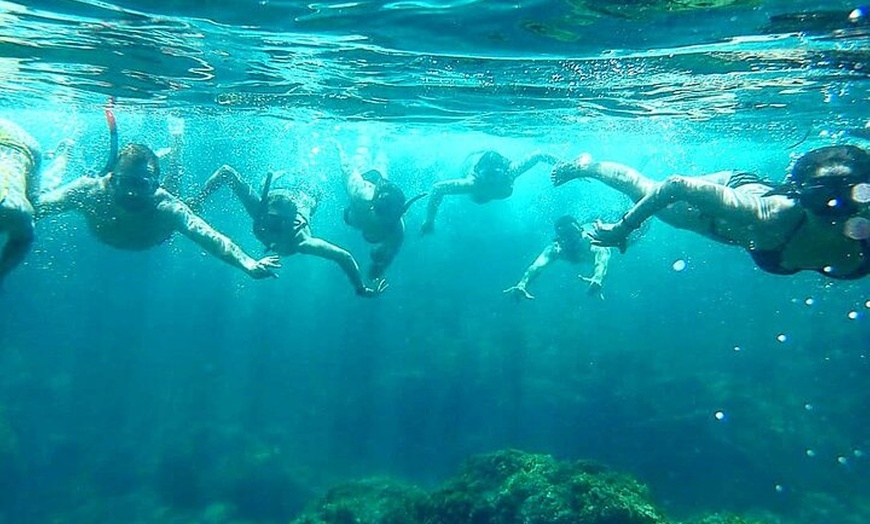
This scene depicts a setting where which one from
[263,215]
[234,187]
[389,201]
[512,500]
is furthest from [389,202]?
[512,500]

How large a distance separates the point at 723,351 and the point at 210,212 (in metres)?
51.6

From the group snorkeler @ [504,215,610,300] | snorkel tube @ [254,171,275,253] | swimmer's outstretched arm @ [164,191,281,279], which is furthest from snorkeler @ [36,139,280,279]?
snorkeler @ [504,215,610,300]

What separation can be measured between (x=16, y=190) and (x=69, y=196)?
220 centimetres

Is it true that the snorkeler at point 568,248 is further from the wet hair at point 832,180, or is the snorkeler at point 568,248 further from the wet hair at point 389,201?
the wet hair at point 832,180

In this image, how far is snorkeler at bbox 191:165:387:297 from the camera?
1043 centimetres

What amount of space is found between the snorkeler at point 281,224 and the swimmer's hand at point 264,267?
174cm

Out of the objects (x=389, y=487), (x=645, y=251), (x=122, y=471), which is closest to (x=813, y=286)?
(x=645, y=251)

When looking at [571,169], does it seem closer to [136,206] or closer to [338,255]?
[338,255]

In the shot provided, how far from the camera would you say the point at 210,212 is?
5822 centimetres

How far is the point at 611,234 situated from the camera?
275 inches

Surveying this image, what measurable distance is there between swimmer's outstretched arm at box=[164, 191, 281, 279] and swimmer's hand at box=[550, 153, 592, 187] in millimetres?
5323

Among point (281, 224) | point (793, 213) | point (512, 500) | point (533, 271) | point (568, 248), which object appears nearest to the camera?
point (793, 213)

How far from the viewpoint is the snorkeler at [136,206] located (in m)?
8.38

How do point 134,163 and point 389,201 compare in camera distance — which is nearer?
point 134,163
